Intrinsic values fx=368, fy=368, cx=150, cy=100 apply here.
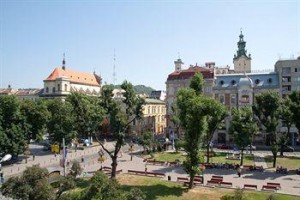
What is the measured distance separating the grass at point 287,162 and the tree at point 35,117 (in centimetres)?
3936

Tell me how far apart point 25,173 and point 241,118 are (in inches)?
1416

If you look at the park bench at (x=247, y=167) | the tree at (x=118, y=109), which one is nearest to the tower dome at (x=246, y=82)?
the park bench at (x=247, y=167)

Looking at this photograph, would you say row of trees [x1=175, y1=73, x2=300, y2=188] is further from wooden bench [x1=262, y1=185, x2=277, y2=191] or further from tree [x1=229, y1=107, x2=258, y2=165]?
wooden bench [x1=262, y1=185, x2=277, y2=191]

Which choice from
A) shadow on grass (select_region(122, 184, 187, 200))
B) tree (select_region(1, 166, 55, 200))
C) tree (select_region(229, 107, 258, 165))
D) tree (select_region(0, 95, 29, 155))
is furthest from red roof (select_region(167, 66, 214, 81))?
tree (select_region(1, 166, 55, 200))

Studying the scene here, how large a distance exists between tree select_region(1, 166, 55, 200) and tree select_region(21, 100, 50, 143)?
1572 inches

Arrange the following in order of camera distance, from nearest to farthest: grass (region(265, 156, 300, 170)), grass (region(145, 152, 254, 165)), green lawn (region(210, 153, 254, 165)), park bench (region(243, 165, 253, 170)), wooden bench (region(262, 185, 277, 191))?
wooden bench (region(262, 185, 277, 191)) → park bench (region(243, 165, 253, 170)) → grass (region(265, 156, 300, 170)) → green lawn (region(210, 153, 254, 165)) → grass (region(145, 152, 254, 165))

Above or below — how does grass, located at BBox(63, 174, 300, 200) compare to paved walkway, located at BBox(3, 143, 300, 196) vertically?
below

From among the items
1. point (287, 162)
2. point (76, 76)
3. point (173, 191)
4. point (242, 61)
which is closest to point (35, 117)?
point (173, 191)

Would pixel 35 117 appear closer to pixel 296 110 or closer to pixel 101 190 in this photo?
pixel 296 110

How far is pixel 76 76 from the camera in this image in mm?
119625

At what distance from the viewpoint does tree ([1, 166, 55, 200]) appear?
24.6 m

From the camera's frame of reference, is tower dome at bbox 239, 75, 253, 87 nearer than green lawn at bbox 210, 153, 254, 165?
No

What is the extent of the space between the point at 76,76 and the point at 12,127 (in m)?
62.5

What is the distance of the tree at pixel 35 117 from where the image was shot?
2547 inches
